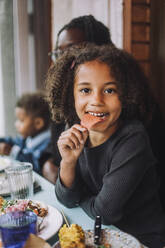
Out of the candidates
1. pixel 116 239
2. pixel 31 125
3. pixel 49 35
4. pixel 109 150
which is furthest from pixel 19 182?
pixel 49 35

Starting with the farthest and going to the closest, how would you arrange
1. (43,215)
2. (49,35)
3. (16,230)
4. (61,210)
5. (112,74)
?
(49,35)
(112,74)
(61,210)
(43,215)
(16,230)

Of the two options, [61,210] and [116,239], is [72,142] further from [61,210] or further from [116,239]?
[116,239]

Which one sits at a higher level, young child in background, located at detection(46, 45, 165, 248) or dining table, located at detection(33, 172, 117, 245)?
young child in background, located at detection(46, 45, 165, 248)

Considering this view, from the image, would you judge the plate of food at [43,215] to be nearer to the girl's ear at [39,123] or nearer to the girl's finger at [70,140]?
the girl's finger at [70,140]

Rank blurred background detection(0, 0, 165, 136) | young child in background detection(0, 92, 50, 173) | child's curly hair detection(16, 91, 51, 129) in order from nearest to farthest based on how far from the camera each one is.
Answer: blurred background detection(0, 0, 165, 136), young child in background detection(0, 92, 50, 173), child's curly hair detection(16, 91, 51, 129)

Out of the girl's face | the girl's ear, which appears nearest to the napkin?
the girl's face

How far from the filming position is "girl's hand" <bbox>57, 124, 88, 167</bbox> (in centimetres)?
99

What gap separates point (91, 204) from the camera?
3.10 feet

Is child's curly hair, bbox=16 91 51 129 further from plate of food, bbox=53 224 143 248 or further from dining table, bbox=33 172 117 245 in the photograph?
plate of food, bbox=53 224 143 248

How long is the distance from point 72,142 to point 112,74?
1.06 feet

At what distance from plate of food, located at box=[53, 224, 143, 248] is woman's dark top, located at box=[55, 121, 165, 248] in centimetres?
15

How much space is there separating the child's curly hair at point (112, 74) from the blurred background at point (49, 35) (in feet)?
1.61

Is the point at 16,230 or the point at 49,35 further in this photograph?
the point at 49,35

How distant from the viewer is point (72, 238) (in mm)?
655
